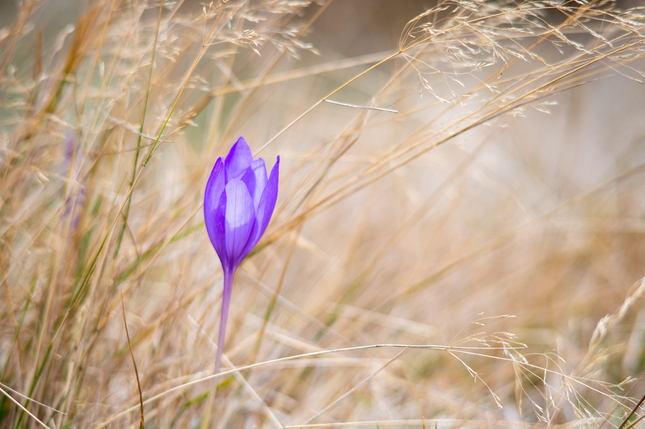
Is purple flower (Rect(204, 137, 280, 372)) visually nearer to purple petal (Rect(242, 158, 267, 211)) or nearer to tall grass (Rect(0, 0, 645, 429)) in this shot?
purple petal (Rect(242, 158, 267, 211))

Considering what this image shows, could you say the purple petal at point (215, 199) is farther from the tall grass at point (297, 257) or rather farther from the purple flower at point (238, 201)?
the tall grass at point (297, 257)

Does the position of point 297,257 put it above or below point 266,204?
below

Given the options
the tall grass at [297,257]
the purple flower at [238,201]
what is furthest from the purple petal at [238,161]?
the tall grass at [297,257]

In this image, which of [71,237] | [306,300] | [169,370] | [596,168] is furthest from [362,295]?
[596,168]

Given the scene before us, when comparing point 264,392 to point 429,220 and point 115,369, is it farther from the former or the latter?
point 429,220

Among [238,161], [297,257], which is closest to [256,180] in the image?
[238,161]

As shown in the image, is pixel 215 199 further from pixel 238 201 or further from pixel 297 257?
pixel 297 257

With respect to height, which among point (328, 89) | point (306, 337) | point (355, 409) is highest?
point (328, 89)
